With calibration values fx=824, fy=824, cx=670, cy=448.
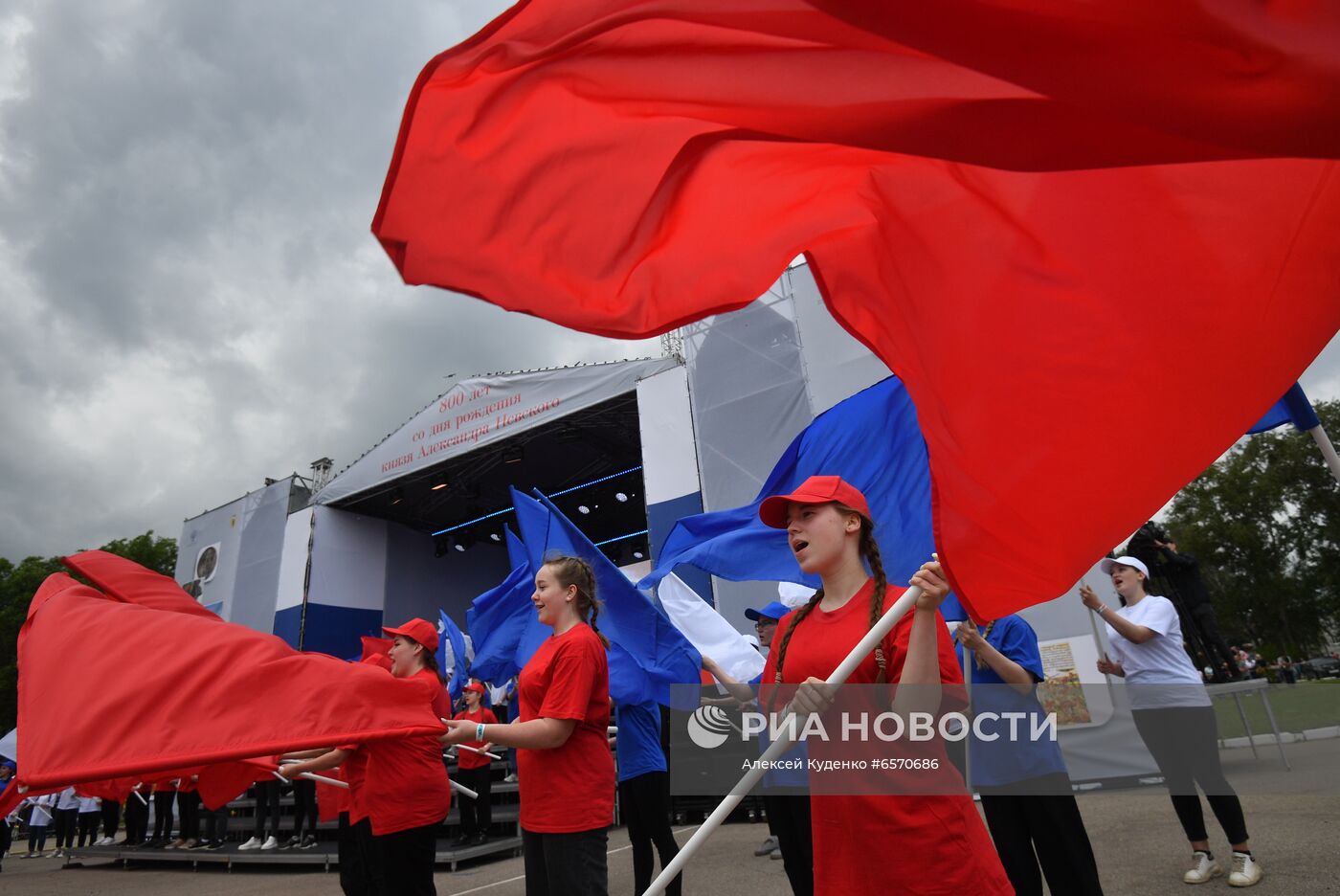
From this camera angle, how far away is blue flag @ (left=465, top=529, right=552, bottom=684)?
663cm

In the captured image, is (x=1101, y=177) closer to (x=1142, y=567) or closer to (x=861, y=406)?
(x=861, y=406)

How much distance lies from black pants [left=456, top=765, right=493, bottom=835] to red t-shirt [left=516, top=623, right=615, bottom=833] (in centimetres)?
688

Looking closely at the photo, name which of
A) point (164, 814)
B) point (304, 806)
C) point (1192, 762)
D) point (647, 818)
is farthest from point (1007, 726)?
point (164, 814)

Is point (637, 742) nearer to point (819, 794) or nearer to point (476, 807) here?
point (819, 794)

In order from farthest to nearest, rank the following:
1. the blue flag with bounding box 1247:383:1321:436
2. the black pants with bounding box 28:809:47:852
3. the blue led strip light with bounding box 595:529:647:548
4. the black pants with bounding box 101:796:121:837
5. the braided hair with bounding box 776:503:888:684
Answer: the blue led strip light with bounding box 595:529:647:548 → the black pants with bounding box 28:809:47:852 → the black pants with bounding box 101:796:121:837 → the blue flag with bounding box 1247:383:1321:436 → the braided hair with bounding box 776:503:888:684

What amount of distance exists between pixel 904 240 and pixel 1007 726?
2555mm

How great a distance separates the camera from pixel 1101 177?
1.76 meters

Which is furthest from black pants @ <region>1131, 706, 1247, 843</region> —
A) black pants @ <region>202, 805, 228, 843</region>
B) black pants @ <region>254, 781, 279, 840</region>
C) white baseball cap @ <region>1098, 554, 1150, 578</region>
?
black pants @ <region>202, 805, 228, 843</region>

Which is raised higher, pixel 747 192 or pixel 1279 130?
pixel 747 192

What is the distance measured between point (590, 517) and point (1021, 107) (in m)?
21.6

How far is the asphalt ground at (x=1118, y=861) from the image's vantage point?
4.55m

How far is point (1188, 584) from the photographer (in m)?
5.10

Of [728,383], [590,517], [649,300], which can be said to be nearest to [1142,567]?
[649,300]

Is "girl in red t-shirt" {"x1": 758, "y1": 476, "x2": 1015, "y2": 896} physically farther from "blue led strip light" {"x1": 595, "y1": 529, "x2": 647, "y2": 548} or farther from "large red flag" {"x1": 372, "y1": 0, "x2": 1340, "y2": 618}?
"blue led strip light" {"x1": 595, "y1": 529, "x2": 647, "y2": 548}
